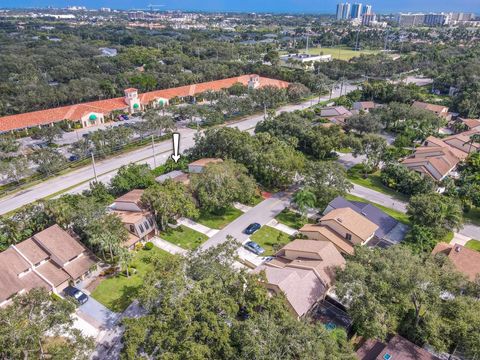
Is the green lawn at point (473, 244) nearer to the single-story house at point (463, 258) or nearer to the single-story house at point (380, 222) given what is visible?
the single-story house at point (463, 258)

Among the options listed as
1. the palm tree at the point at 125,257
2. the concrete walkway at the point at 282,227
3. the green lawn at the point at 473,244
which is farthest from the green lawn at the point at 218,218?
the green lawn at the point at 473,244

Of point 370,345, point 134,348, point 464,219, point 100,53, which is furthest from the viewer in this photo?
point 100,53

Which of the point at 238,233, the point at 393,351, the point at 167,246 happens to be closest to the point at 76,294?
the point at 167,246

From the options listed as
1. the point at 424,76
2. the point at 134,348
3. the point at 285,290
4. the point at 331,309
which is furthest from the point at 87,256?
the point at 424,76

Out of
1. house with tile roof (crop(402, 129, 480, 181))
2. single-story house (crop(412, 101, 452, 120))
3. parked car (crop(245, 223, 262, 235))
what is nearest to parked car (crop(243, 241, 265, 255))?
parked car (crop(245, 223, 262, 235))

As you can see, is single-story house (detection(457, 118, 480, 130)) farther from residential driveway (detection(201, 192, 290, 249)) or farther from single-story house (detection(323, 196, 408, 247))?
residential driveway (detection(201, 192, 290, 249))

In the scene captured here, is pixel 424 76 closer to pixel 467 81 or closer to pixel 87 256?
pixel 467 81

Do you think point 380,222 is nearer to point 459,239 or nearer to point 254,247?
point 459,239
